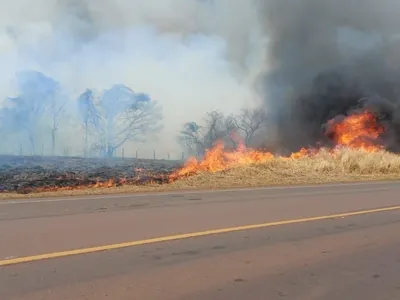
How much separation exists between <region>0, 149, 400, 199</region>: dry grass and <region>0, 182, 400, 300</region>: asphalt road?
6030 millimetres

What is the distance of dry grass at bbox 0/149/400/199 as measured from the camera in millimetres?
18134

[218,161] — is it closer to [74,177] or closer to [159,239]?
[74,177]

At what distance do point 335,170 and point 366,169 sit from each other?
2.45m

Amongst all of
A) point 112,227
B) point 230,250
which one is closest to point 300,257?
point 230,250

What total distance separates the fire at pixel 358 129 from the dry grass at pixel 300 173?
5655mm

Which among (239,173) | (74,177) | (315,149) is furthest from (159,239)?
(315,149)

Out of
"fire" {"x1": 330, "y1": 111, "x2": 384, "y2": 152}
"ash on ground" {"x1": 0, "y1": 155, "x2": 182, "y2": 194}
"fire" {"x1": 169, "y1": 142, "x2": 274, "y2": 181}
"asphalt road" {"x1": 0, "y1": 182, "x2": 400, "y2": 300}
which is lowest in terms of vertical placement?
"asphalt road" {"x1": 0, "y1": 182, "x2": 400, "y2": 300}

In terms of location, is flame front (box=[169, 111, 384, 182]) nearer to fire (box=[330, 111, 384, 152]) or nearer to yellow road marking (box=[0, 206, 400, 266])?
fire (box=[330, 111, 384, 152])

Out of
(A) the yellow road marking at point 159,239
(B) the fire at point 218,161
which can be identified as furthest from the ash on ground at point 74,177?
(A) the yellow road marking at point 159,239

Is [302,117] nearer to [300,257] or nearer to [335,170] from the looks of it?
[335,170]

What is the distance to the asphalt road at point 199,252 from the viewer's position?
4.59m

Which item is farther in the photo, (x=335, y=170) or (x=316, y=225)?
(x=335, y=170)

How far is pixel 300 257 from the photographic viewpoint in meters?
6.00

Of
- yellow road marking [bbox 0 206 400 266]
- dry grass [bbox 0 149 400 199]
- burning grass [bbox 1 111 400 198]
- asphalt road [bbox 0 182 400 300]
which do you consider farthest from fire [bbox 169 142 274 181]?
yellow road marking [bbox 0 206 400 266]
